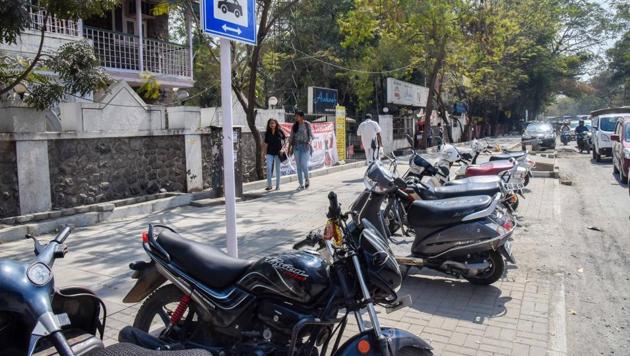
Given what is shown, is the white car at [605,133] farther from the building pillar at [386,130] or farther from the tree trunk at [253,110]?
the tree trunk at [253,110]

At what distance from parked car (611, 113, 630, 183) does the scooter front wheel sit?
948 centimetres

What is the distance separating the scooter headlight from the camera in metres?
2.19

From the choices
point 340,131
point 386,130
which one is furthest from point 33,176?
point 386,130

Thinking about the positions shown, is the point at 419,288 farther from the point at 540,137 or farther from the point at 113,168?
the point at 540,137

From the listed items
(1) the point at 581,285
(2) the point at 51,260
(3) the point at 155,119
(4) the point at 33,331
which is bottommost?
(1) the point at 581,285

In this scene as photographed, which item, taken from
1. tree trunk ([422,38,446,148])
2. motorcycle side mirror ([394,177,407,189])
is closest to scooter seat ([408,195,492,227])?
motorcycle side mirror ([394,177,407,189])

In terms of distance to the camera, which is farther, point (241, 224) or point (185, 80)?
point (185, 80)

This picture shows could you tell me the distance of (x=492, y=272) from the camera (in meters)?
5.11

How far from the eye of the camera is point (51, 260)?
2354mm

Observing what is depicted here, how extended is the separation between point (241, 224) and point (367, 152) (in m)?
6.97

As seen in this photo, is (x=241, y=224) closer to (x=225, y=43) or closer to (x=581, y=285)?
(x=225, y=43)

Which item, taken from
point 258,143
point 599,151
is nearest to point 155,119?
point 258,143

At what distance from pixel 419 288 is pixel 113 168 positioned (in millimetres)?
6368

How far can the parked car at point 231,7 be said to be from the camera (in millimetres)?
4211
